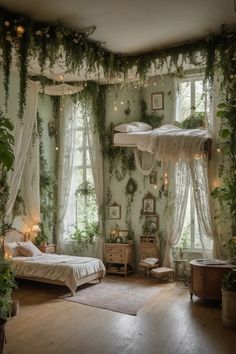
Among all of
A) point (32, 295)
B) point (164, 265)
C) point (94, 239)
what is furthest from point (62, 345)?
point (94, 239)

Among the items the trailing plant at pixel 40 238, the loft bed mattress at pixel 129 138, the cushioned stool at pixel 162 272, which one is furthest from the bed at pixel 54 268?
the loft bed mattress at pixel 129 138

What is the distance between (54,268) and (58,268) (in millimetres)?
77

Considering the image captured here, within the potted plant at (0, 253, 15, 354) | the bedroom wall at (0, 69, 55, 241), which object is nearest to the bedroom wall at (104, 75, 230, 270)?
the bedroom wall at (0, 69, 55, 241)

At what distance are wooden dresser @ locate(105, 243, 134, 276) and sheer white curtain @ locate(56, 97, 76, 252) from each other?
1335 millimetres

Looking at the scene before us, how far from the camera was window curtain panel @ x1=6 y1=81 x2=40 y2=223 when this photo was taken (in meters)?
7.01

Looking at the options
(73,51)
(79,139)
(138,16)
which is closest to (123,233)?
(79,139)

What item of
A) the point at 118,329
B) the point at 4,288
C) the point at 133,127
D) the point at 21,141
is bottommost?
the point at 118,329

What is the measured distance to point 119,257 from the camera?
7746 millimetres

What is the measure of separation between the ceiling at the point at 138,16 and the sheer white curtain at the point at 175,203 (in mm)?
2628

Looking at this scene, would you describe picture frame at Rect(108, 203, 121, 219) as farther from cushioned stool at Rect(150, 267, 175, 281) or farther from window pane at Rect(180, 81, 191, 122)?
window pane at Rect(180, 81, 191, 122)

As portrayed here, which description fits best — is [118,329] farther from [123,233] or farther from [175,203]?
[123,233]

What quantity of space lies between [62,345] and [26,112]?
454 cm

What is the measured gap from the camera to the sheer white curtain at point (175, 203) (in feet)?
24.0

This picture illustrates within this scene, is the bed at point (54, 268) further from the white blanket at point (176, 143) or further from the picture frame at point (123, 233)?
the white blanket at point (176, 143)
